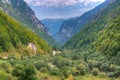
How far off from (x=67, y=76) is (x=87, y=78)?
1010cm

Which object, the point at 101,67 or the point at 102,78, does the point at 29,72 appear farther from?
the point at 101,67

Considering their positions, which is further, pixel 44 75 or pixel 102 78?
pixel 102 78

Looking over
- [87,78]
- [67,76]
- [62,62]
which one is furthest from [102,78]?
[62,62]

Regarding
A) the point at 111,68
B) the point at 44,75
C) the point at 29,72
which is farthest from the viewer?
the point at 111,68

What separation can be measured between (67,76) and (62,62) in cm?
3841

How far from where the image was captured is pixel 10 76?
107062 mm

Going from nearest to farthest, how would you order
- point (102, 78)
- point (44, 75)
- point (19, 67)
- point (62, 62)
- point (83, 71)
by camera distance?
point (19, 67)
point (44, 75)
point (102, 78)
point (83, 71)
point (62, 62)

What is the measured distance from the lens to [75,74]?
151 m

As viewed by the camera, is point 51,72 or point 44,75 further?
point 51,72

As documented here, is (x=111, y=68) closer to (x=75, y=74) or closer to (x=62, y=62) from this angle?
(x=62, y=62)

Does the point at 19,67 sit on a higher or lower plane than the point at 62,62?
lower

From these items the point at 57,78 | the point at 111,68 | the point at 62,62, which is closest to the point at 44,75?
the point at 57,78

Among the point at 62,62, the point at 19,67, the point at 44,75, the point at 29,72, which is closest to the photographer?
the point at 29,72

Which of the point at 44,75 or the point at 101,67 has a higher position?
the point at 101,67
